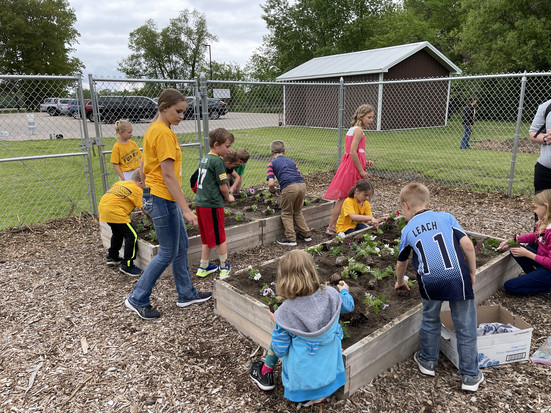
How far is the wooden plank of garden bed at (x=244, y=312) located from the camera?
10.2 feet

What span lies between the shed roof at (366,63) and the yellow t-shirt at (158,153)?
1826 centimetres

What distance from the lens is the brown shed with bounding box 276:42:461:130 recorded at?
1903 cm

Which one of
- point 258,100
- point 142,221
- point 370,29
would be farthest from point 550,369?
point 370,29

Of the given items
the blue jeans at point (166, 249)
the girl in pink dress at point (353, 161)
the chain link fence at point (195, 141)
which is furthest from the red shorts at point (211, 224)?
the chain link fence at point (195, 141)

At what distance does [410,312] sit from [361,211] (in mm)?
2346

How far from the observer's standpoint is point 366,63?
70.2 feet

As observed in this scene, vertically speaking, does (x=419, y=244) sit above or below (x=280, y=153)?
below

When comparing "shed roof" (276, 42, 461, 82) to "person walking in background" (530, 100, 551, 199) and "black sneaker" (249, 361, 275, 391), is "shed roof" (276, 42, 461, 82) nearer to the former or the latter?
"person walking in background" (530, 100, 551, 199)

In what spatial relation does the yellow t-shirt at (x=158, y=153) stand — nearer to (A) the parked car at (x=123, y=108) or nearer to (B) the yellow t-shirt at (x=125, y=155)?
(B) the yellow t-shirt at (x=125, y=155)

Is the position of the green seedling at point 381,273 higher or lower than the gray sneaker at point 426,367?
higher

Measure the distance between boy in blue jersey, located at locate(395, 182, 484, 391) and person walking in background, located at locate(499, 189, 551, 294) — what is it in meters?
1.51

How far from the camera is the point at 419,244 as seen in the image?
2.73m

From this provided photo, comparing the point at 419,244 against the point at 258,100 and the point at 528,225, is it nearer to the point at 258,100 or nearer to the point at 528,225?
the point at 528,225

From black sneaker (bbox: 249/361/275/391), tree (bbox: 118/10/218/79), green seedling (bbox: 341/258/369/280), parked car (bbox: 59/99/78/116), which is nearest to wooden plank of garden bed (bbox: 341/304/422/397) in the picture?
black sneaker (bbox: 249/361/275/391)
